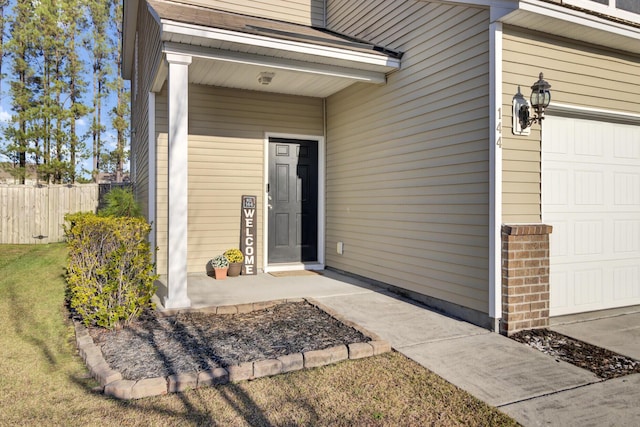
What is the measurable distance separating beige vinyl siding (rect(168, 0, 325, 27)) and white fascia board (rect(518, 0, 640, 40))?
4.03 metres

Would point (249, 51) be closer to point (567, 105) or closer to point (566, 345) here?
point (567, 105)

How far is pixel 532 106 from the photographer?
3.71 metres

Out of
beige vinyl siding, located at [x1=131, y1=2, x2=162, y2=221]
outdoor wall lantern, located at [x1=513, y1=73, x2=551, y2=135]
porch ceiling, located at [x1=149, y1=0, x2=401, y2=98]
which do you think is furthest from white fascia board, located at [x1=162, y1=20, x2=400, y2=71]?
outdoor wall lantern, located at [x1=513, y1=73, x2=551, y2=135]

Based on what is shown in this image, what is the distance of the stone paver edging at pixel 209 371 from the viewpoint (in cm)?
243

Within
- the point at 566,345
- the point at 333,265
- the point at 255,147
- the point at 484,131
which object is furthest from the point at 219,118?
the point at 566,345

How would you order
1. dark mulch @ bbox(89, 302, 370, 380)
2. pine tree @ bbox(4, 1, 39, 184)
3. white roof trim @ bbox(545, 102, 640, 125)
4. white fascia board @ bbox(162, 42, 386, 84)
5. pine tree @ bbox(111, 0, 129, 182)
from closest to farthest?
dark mulch @ bbox(89, 302, 370, 380)
white roof trim @ bbox(545, 102, 640, 125)
white fascia board @ bbox(162, 42, 386, 84)
pine tree @ bbox(4, 1, 39, 184)
pine tree @ bbox(111, 0, 129, 182)

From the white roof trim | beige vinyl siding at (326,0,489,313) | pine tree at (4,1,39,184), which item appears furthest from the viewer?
pine tree at (4,1,39,184)

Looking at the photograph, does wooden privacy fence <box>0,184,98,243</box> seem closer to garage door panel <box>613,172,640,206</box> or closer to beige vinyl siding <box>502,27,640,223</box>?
beige vinyl siding <box>502,27,640,223</box>

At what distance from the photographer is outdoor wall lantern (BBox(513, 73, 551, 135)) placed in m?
3.61

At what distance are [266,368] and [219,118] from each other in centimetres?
432

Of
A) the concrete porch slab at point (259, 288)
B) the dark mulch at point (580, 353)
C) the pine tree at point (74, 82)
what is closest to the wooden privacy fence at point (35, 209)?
the pine tree at point (74, 82)

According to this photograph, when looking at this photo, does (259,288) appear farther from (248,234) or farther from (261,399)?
(261,399)

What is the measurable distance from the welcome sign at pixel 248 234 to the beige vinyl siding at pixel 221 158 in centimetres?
20

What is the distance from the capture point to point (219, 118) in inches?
242
